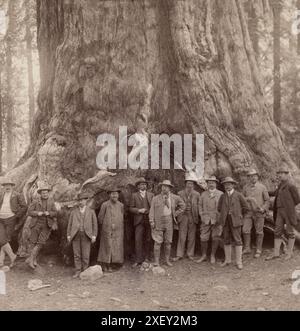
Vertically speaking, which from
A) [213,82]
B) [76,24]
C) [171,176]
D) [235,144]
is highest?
[76,24]

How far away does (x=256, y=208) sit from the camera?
995cm

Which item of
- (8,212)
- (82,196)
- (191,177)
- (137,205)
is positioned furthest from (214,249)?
(8,212)

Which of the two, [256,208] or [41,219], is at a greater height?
[256,208]

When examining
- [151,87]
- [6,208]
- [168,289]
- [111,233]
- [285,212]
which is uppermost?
[151,87]

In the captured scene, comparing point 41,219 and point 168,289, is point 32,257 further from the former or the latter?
point 168,289

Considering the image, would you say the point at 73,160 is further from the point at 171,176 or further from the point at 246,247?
the point at 246,247

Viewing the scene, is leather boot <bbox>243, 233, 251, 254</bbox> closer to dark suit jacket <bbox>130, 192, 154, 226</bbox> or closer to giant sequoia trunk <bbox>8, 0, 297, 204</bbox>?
giant sequoia trunk <bbox>8, 0, 297, 204</bbox>

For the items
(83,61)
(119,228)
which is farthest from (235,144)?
(83,61)

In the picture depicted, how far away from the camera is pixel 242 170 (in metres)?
10.2

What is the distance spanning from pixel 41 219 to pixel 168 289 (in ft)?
9.91

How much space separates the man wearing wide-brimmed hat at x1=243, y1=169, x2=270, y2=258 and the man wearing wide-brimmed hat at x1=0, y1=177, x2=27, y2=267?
4.80 metres

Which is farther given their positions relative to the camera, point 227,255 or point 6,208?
point 6,208
